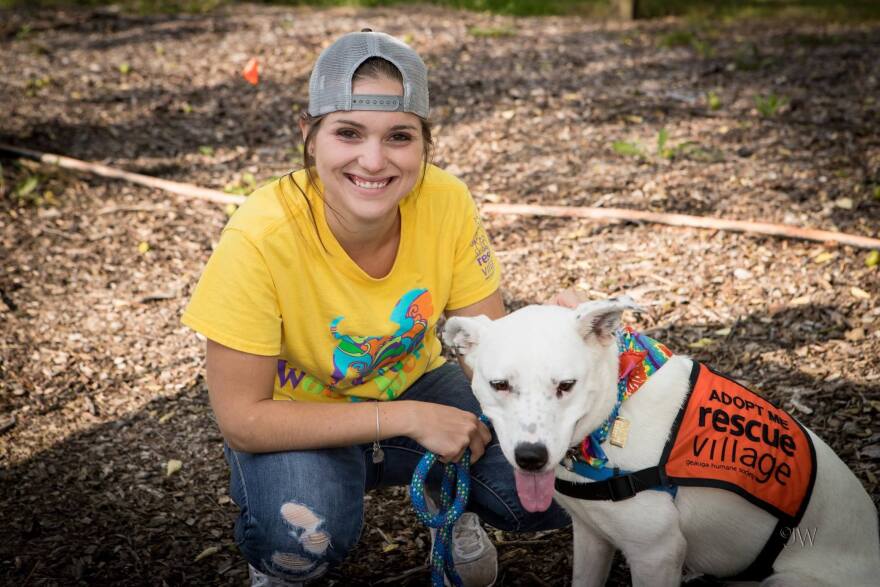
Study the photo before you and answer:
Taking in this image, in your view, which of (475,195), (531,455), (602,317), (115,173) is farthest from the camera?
(115,173)

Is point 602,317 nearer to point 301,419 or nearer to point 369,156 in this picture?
point 369,156

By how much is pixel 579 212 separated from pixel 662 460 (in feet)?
10.2

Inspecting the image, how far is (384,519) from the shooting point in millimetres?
3408

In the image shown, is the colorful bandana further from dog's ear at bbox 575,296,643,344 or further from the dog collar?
dog's ear at bbox 575,296,643,344

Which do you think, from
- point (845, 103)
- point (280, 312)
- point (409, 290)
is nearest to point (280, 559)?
point (280, 312)

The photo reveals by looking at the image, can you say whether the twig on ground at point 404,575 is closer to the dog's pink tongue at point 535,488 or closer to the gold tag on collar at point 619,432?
the dog's pink tongue at point 535,488

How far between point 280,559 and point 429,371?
0.95 meters

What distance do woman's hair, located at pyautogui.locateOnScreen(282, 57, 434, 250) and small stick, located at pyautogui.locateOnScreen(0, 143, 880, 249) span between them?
2.61m

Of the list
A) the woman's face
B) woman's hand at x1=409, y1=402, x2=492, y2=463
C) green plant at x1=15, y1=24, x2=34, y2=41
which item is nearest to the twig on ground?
woman's hand at x1=409, y1=402, x2=492, y2=463

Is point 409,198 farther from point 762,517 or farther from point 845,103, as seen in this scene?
point 845,103

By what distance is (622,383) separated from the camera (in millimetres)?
2490

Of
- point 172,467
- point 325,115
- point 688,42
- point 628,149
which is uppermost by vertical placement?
point 688,42

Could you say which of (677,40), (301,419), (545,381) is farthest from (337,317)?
(677,40)

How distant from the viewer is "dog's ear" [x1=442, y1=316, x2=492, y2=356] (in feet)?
8.20
